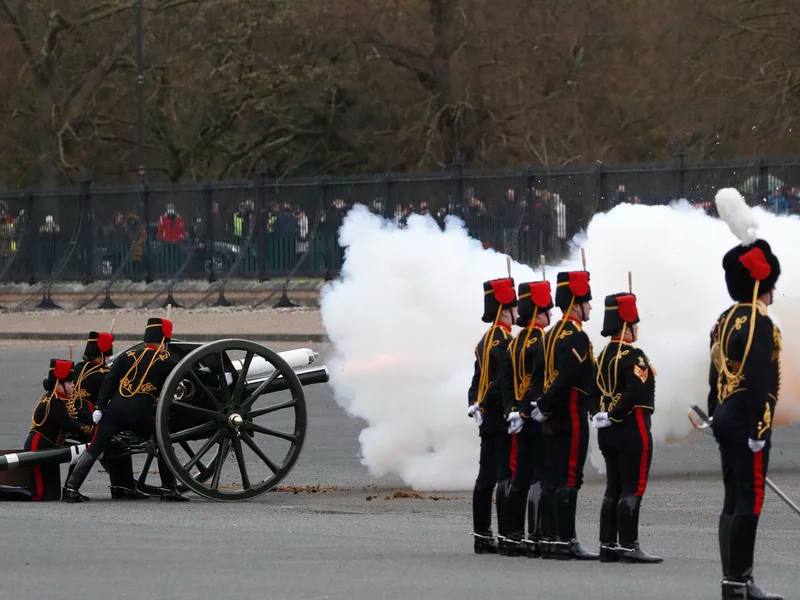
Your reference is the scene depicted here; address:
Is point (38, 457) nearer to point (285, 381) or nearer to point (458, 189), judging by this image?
point (285, 381)

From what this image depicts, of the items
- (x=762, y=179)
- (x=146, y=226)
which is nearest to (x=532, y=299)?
(x=762, y=179)

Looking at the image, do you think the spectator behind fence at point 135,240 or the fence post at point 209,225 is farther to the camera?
the spectator behind fence at point 135,240

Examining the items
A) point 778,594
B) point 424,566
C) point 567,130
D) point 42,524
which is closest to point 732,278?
point 778,594

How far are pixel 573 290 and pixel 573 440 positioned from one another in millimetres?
874

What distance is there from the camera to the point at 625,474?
8516mm

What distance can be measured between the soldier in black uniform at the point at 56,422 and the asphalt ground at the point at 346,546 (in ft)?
1.27

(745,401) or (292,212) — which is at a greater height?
(292,212)

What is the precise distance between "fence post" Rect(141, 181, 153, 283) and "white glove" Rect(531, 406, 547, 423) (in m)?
24.1

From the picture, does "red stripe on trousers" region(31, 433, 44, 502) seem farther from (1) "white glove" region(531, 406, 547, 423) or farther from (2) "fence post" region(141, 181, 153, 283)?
(2) "fence post" region(141, 181, 153, 283)

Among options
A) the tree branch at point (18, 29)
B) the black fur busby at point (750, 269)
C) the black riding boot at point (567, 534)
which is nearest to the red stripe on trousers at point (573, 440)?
the black riding boot at point (567, 534)

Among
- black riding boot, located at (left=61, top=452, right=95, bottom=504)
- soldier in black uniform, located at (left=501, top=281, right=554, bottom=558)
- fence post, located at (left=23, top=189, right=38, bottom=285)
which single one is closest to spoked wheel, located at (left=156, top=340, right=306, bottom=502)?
black riding boot, located at (left=61, top=452, right=95, bottom=504)

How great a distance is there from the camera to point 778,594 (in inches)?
293

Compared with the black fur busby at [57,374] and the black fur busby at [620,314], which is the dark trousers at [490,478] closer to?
the black fur busby at [620,314]

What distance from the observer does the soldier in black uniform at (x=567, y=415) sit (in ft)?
28.5
